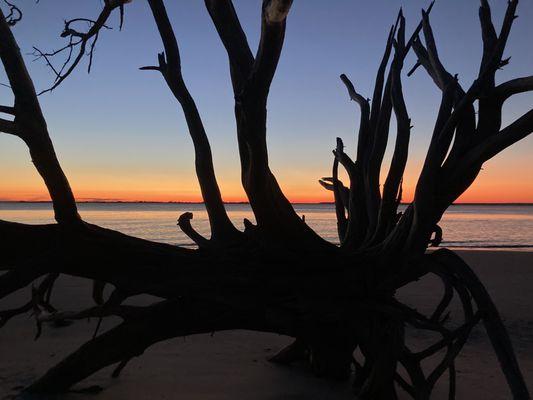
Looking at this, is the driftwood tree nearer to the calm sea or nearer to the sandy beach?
the sandy beach

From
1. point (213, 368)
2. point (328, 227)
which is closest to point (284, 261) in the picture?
point (213, 368)

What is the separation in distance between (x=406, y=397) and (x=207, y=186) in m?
2.32

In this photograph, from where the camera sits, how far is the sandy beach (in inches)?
147

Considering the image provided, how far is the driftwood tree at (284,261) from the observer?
284 centimetres

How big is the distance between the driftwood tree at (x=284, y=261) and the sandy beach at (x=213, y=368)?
47cm

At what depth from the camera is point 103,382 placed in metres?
3.84

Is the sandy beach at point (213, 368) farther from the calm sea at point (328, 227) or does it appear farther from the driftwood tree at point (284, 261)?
the calm sea at point (328, 227)

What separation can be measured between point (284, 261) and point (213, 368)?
163 centimetres

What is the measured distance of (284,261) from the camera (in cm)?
322

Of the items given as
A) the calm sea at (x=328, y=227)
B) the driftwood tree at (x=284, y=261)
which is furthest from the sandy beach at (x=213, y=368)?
the calm sea at (x=328, y=227)

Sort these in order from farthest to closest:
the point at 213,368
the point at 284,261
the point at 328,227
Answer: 1. the point at 328,227
2. the point at 213,368
3. the point at 284,261

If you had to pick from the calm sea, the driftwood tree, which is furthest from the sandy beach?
the calm sea

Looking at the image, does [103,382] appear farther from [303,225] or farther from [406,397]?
[406,397]

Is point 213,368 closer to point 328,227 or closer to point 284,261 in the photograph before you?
point 284,261
